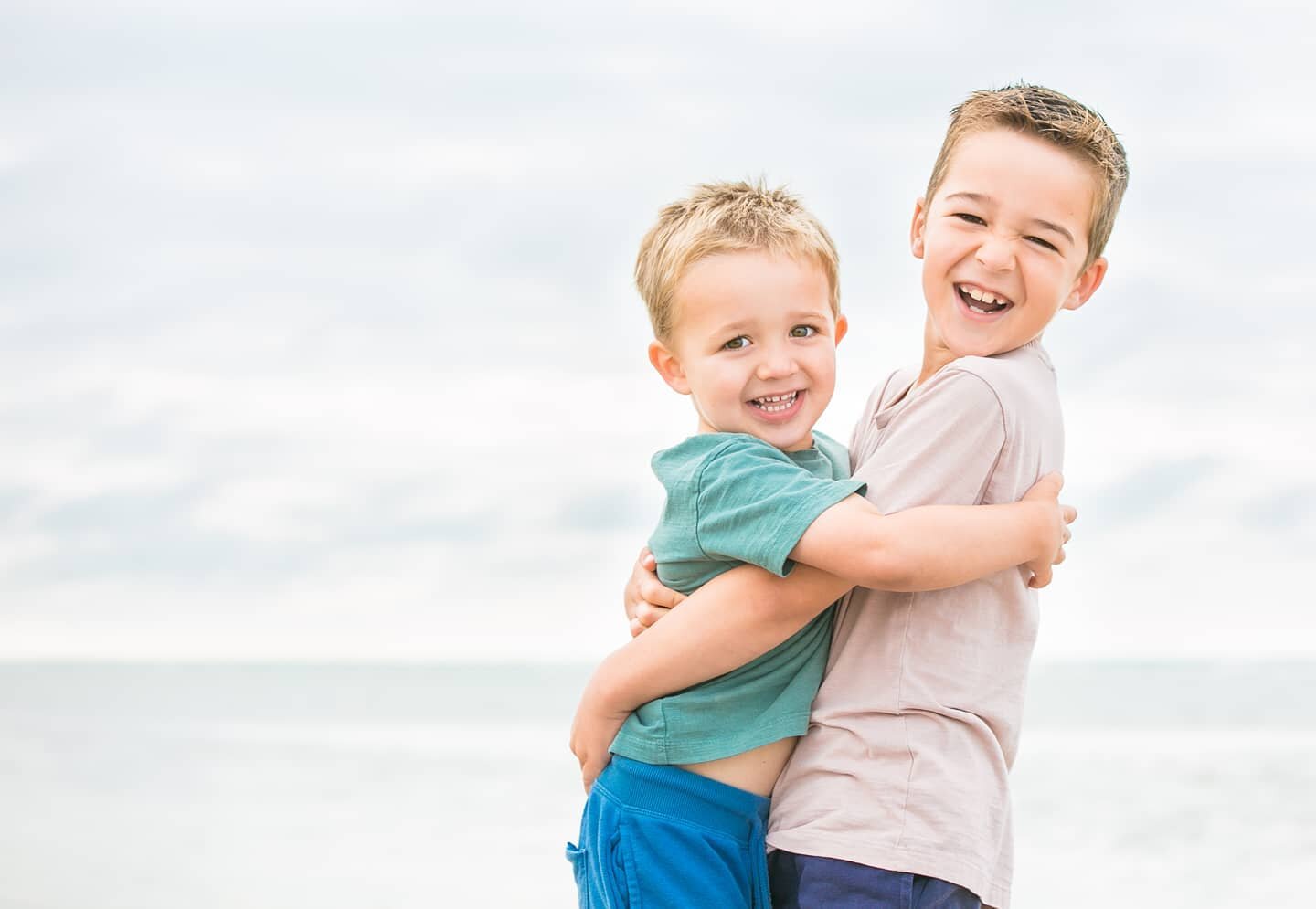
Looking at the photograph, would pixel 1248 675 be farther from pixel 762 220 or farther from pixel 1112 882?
pixel 762 220

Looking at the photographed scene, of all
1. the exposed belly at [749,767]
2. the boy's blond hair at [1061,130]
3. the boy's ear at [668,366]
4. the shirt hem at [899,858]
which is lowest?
the shirt hem at [899,858]

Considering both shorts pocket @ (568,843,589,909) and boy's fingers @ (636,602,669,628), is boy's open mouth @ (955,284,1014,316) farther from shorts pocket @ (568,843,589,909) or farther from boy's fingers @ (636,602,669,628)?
shorts pocket @ (568,843,589,909)

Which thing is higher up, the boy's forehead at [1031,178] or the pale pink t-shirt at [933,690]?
the boy's forehead at [1031,178]

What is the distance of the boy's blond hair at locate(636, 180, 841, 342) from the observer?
1843 mm

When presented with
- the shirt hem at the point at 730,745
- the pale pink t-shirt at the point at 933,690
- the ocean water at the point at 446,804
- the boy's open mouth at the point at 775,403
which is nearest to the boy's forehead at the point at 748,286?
the boy's open mouth at the point at 775,403

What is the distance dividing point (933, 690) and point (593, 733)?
1.51ft

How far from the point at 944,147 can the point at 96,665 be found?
80.0 ft

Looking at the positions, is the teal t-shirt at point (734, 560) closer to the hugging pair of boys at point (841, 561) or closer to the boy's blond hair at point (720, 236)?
the hugging pair of boys at point (841, 561)

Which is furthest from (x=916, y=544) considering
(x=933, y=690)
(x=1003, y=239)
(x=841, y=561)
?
(x=1003, y=239)

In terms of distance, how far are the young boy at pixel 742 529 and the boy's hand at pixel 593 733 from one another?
30mm

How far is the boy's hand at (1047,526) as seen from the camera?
5.63 ft

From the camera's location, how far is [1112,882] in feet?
21.0

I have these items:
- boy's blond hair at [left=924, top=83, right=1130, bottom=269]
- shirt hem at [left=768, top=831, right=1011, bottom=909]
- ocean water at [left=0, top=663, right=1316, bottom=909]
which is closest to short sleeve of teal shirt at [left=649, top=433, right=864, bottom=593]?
shirt hem at [left=768, top=831, right=1011, bottom=909]

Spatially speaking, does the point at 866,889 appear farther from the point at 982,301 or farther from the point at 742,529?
the point at 982,301
